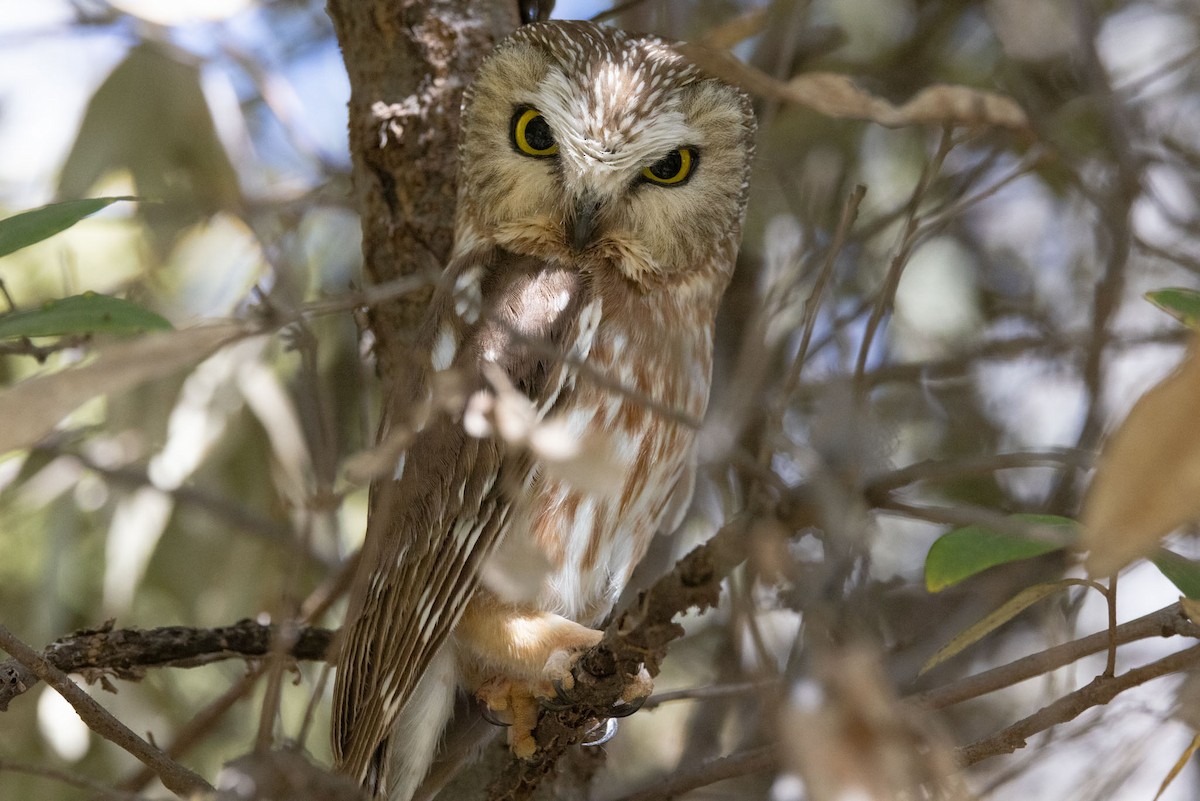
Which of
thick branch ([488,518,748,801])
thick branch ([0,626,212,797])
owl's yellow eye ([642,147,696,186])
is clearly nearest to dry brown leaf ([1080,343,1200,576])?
thick branch ([488,518,748,801])

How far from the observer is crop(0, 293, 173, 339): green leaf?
1.31m

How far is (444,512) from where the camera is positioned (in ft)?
6.50

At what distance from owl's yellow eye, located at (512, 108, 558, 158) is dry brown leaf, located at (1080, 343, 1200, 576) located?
4.96ft

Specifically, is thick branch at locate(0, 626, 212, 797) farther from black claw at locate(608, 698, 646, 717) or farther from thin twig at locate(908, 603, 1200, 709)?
thin twig at locate(908, 603, 1200, 709)

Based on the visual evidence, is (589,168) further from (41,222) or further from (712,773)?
(712,773)

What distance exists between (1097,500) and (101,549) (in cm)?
279

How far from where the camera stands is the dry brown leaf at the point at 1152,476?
0.81 meters

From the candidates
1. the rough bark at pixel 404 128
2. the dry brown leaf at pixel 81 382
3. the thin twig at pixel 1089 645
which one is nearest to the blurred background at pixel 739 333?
the rough bark at pixel 404 128

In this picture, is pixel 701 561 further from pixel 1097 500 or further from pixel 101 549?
pixel 101 549

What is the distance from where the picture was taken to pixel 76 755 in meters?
2.59

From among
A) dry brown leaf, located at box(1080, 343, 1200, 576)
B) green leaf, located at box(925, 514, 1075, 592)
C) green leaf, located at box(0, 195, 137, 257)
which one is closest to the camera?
dry brown leaf, located at box(1080, 343, 1200, 576)

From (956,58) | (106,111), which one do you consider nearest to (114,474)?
(106,111)

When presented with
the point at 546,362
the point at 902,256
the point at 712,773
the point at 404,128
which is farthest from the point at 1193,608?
the point at 404,128

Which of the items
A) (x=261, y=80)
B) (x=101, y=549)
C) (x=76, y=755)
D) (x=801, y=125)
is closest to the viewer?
(x=76, y=755)
